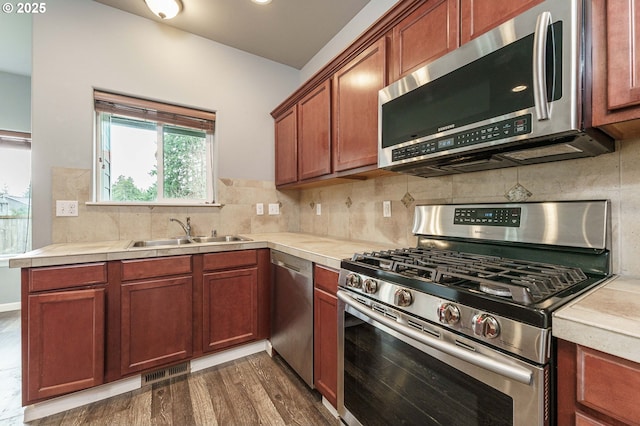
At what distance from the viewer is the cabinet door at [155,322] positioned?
1718mm

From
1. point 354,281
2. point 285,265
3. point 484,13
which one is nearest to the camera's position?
point 484,13

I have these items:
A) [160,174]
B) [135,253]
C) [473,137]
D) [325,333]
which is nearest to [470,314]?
[473,137]

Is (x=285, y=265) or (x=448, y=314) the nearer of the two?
(x=448, y=314)

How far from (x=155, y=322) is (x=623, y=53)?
2.52m

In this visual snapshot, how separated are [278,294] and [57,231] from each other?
5.52ft

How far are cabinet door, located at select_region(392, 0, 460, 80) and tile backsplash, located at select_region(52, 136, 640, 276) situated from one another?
65 centimetres

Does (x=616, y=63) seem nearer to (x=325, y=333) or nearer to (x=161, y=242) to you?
(x=325, y=333)

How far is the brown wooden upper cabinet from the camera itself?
78cm

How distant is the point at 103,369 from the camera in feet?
5.37

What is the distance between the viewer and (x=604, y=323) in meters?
0.61

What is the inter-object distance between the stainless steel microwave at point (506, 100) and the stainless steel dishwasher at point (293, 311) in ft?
3.00

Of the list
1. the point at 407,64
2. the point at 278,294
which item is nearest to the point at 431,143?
the point at 407,64

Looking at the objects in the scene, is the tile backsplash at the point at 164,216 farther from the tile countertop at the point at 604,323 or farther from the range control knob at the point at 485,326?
the tile countertop at the point at 604,323

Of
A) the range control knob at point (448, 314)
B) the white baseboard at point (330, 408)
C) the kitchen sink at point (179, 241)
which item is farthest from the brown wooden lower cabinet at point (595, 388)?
the kitchen sink at point (179, 241)
